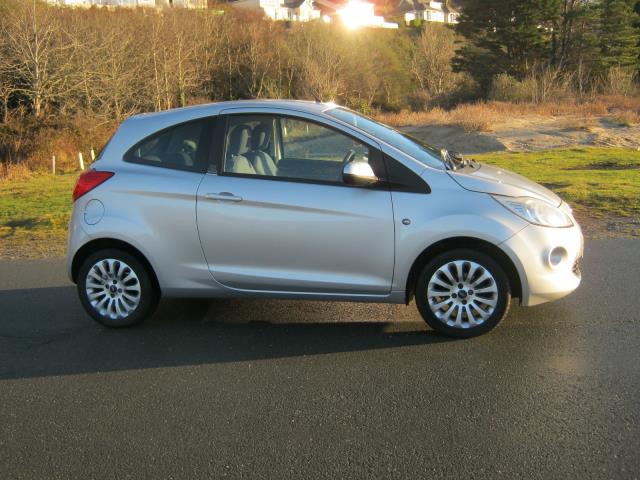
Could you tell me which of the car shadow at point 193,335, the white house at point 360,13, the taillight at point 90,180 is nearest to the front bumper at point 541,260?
the car shadow at point 193,335

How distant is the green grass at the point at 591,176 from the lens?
33.7 feet

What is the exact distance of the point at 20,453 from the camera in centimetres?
358

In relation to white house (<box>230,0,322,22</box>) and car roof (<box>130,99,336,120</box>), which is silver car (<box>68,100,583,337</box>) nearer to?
car roof (<box>130,99,336,120</box>)

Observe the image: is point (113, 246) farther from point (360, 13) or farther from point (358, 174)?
point (360, 13)

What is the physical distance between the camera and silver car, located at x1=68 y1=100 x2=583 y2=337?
4.85 m

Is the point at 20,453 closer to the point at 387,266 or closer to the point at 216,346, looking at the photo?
the point at 216,346

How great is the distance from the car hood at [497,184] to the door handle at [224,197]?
171cm

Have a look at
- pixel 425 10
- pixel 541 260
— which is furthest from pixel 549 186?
pixel 425 10

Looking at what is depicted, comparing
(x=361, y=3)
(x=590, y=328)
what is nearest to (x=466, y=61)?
(x=590, y=328)

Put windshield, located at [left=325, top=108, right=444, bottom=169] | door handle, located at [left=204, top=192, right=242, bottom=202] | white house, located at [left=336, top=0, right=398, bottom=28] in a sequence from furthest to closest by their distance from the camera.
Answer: white house, located at [left=336, top=0, right=398, bottom=28], windshield, located at [left=325, top=108, right=444, bottom=169], door handle, located at [left=204, top=192, right=242, bottom=202]

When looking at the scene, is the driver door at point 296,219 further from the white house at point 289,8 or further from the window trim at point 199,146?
the white house at point 289,8

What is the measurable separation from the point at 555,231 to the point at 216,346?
276cm

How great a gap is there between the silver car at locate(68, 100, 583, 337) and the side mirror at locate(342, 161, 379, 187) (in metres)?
0.01

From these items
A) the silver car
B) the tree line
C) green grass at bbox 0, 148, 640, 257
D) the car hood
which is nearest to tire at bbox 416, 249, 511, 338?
the silver car
